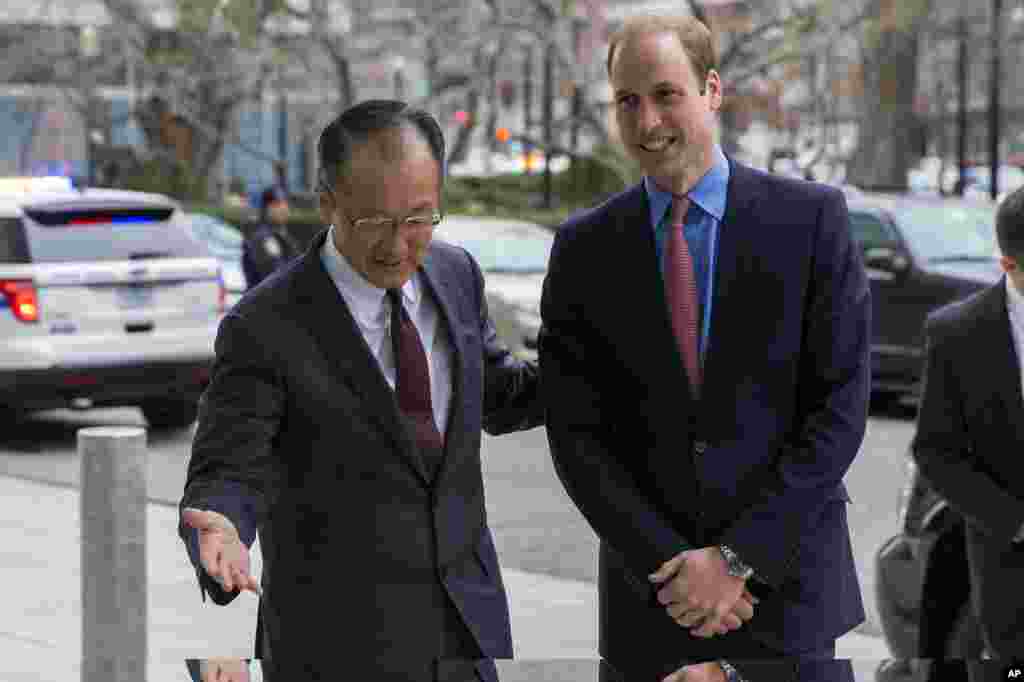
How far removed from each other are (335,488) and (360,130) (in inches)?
21.2

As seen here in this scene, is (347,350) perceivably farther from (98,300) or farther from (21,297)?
(98,300)

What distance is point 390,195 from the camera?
3.46 metres

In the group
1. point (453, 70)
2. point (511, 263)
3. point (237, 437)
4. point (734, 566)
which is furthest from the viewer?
point (453, 70)

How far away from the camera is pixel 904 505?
628 centimetres

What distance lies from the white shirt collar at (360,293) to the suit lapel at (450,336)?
0.14ft

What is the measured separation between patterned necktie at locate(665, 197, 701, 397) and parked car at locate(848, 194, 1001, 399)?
43.8ft

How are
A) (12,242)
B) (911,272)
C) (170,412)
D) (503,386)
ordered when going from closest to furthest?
(503,386) < (12,242) < (170,412) < (911,272)

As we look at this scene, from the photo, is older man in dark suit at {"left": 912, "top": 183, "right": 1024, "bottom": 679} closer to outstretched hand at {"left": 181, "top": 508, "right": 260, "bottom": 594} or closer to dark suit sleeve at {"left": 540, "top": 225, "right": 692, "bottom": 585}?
dark suit sleeve at {"left": 540, "top": 225, "right": 692, "bottom": 585}

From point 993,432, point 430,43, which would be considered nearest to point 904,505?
point 993,432

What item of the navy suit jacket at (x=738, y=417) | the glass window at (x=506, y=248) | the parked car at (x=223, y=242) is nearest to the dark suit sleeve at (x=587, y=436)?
the navy suit jacket at (x=738, y=417)

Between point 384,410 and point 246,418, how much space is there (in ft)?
0.68

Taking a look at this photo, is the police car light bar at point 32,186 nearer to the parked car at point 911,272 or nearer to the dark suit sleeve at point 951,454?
the parked car at point 911,272

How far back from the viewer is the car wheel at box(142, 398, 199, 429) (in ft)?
51.6

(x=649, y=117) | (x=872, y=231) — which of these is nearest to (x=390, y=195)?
(x=649, y=117)
